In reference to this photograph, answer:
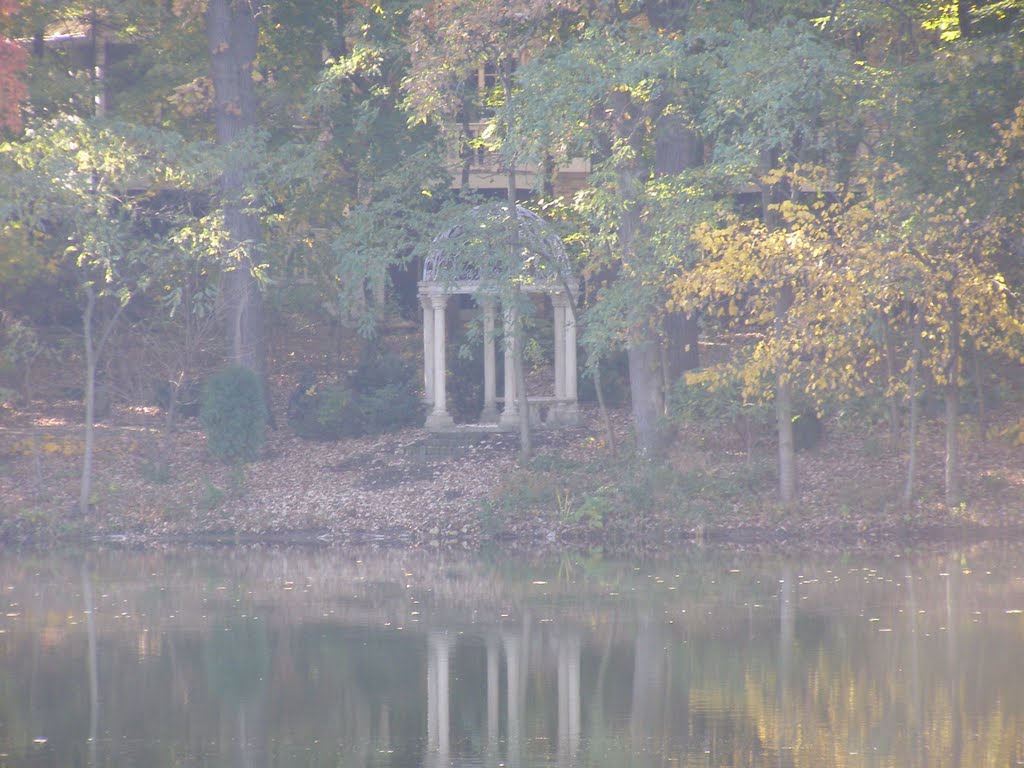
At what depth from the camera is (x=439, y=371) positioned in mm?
21609

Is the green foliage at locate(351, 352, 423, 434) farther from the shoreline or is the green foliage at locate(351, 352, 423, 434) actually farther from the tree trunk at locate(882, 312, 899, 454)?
the tree trunk at locate(882, 312, 899, 454)

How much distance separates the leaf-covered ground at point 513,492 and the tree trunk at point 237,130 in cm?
215

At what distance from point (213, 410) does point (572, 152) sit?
6961mm

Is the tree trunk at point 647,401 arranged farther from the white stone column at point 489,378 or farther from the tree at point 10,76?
the tree at point 10,76

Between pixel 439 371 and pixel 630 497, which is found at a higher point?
pixel 439 371

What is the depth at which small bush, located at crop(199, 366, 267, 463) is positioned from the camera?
20.2 m

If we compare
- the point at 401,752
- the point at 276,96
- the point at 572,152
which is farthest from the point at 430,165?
the point at 401,752

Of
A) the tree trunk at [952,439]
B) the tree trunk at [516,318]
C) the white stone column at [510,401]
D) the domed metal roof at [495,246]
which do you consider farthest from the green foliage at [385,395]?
the tree trunk at [952,439]

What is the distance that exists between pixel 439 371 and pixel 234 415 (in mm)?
3471

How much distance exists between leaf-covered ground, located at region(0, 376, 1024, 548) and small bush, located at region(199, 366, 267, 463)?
43cm

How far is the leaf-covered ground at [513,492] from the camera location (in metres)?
17.6

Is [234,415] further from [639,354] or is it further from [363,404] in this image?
[639,354]

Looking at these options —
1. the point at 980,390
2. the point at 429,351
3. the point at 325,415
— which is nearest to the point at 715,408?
the point at 980,390

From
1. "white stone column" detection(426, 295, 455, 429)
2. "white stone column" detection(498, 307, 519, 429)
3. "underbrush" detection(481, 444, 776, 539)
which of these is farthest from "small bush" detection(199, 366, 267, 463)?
"underbrush" detection(481, 444, 776, 539)
